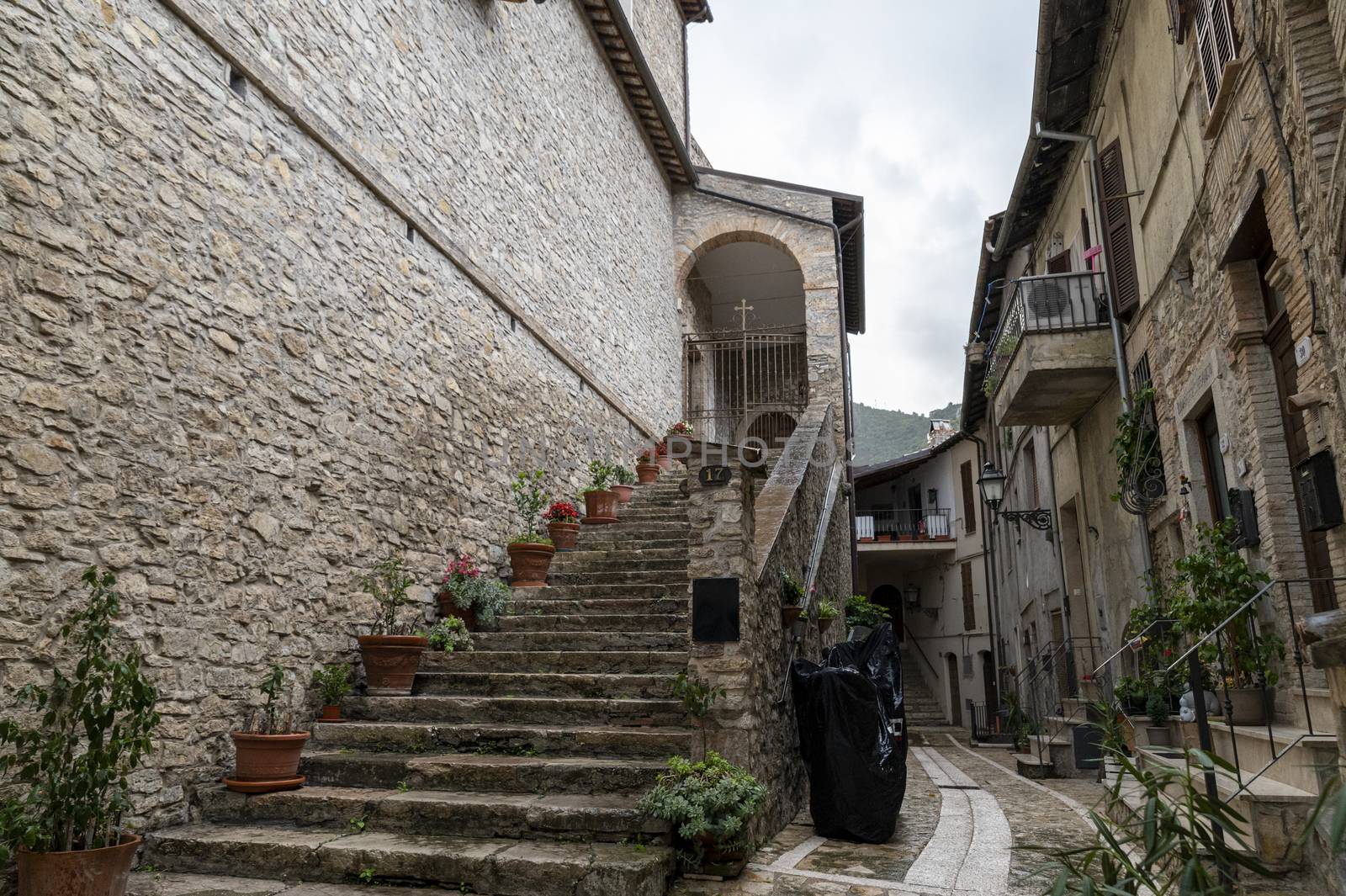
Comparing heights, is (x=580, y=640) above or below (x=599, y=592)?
below

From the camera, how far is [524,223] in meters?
9.41

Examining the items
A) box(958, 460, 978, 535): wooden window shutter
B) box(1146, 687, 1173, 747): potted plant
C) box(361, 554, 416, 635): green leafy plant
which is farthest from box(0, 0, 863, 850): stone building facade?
box(958, 460, 978, 535): wooden window shutter

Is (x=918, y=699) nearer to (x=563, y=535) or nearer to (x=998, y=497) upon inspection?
(x=998, y=497)

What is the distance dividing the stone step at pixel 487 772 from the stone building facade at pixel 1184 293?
312 cm

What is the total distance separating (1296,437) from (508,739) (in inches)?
202

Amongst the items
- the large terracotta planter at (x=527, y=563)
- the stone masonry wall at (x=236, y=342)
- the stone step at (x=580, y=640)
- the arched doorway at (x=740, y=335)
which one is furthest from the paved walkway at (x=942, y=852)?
the arched doorway at (x=740, y=335)

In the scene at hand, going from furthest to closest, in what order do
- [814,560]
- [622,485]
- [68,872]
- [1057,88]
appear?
[622,485] → [1057,88] → [814,560] → [68,872]

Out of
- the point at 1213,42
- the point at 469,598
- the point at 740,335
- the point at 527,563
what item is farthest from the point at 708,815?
the point at 740,335

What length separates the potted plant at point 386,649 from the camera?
584 centimetres

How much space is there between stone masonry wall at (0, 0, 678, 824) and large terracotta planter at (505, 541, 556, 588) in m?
0.29

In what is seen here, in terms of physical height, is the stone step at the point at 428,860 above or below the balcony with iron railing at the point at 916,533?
below

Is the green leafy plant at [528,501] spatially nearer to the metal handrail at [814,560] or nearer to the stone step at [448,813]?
the metal handrail at [814,560]

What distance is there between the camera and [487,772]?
4.73 m

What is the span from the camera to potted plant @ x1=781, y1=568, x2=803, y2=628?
245 inches
